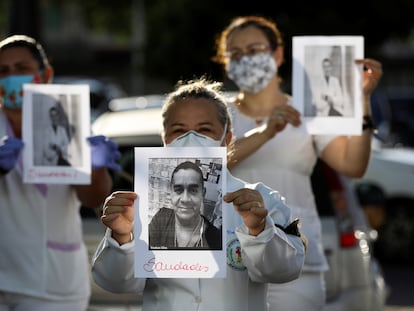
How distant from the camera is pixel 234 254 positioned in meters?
3.78

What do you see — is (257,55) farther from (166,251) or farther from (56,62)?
(56,62)

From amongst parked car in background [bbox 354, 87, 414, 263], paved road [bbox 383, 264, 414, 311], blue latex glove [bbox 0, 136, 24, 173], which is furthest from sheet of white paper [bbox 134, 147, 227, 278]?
parked car in background [bbox 354, 87, 414, 263]

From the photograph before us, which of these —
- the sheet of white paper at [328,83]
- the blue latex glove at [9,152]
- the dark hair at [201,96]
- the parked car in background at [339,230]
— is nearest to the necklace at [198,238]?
the dark hair at [201,96]

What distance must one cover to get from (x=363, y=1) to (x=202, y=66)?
12.8 feet

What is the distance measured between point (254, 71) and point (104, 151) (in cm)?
80

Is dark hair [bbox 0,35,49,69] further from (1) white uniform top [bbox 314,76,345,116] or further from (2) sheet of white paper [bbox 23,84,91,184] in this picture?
(1) white uniform top [bbox 314,76,345,116]

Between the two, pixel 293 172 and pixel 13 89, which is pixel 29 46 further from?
pixel 293 172

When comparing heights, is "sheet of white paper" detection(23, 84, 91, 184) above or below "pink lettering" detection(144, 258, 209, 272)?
above

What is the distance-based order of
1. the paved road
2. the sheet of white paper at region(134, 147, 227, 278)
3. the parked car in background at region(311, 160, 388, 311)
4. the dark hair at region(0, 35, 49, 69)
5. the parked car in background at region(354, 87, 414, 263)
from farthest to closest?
the parked car in background at region(354, 87, 414, 263), the paved road, the parked car in background at region(311, 160, 388, 311), the dark hair at region(0, 35, 49, 69), the sheet of white paper at region(134, 147, 227, 278)

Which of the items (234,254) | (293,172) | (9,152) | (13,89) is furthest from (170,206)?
(13,89)

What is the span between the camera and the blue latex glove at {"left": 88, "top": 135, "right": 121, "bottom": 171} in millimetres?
5109

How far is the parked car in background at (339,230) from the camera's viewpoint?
21.2 ft

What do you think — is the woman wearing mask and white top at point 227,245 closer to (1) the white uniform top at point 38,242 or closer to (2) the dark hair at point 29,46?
(1) the white uniform top at point 38,242

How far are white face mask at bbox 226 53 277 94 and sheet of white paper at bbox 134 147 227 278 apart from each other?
6.00ft
